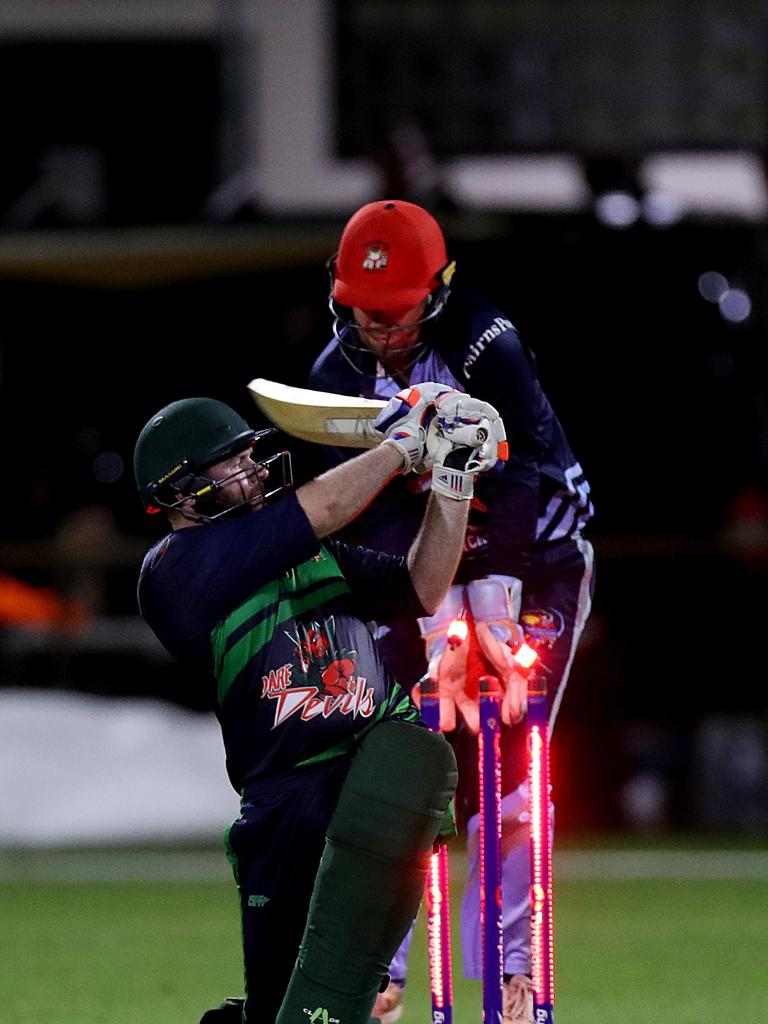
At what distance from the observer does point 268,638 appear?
4.61m

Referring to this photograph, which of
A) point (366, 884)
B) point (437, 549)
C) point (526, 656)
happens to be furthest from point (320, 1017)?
point (526, 656)

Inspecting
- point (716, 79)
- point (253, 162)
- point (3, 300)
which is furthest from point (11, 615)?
point (716, 79)

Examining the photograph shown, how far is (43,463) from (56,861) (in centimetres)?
343

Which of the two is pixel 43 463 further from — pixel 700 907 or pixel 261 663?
pixel 261 663

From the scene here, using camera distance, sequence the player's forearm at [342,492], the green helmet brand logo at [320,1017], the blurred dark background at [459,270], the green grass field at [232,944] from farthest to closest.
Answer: the blurred dark background at [459,270] → the green grass field at [232,944] → the player's forearm at [342,492] → the green helmet brand logo at [320,1017]

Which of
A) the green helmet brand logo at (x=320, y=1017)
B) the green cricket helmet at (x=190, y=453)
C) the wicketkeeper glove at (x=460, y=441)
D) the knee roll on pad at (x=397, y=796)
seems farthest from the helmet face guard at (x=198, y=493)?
the green helmet brand logo at (x=320, y=1017)

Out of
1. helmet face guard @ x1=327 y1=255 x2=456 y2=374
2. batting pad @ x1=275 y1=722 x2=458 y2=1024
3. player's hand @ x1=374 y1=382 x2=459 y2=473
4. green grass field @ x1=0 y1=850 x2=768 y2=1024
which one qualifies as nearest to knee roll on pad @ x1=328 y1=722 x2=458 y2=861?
batting pad @ x1=275 y1=722 x2=458 y2=1024

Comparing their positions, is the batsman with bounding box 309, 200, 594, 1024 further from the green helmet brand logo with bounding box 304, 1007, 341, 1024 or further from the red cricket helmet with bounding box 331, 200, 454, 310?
the green helmet brand logo with bounding box 304, 1007, 341, 1024

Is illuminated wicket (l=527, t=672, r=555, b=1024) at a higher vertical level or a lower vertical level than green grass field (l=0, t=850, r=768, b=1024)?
higher

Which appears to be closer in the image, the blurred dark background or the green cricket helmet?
the green cricket helmet

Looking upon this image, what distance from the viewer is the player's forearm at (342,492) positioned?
450 centimetres

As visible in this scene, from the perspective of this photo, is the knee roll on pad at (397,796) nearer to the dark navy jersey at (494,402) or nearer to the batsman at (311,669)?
the batsman at (311,669)

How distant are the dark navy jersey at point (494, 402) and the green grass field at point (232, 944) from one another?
167 centimetres

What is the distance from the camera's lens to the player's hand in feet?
15.0
